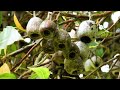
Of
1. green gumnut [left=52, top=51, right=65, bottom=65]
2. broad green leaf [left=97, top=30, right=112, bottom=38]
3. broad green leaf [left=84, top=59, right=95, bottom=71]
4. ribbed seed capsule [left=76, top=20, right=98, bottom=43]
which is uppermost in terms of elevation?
ribbed seed capsule [left=76, top=20, right=98, bottom=43]

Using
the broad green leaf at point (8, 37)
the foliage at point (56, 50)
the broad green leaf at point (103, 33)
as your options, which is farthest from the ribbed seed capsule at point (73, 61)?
the broad green leaf at point (103, 33)

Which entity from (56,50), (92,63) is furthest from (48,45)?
(92,63)

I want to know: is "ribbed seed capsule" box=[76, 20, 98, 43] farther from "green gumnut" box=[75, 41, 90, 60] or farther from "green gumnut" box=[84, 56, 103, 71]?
"green gumnut" box=[84, 56, 103, 71]

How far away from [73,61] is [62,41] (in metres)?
0.07

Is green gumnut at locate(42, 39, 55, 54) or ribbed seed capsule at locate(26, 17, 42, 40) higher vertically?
ribbed seed capsule at locate(26, 17, 42, 40)

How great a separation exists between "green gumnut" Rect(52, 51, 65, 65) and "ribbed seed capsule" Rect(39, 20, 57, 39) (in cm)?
8

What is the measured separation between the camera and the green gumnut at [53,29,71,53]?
Answer: 0.69 m

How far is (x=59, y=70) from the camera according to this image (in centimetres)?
81

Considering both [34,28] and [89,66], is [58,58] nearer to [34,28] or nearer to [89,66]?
[34,28]

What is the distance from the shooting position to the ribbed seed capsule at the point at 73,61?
718 mm

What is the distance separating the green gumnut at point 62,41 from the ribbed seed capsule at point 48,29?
0.01m

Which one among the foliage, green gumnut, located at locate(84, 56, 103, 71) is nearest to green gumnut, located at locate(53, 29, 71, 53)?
the foliage

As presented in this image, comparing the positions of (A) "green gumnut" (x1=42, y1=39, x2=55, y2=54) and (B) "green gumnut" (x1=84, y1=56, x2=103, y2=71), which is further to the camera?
(B) "green gumnut" (x1=84, y1=56, x2=103, y2=71)

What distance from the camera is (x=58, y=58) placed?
0.78 metres
